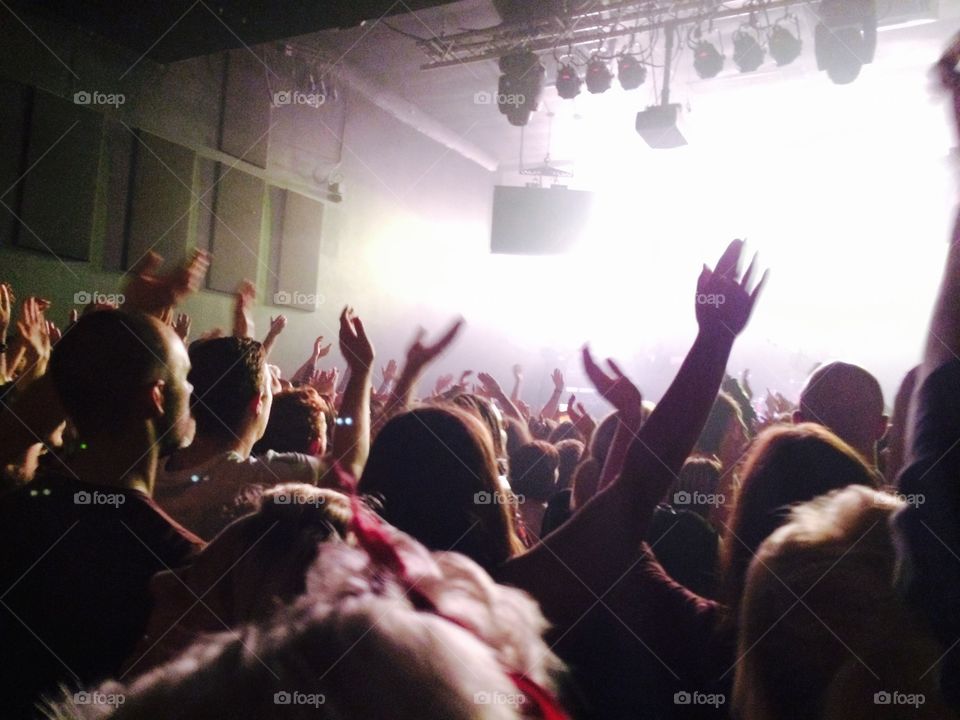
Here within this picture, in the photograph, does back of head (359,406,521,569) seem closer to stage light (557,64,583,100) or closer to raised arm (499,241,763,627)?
raised arm (499,241,763,627)

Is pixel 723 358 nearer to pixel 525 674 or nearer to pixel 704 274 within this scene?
pixel 704 274

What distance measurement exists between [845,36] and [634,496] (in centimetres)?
442

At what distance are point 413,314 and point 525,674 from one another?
23.6ft

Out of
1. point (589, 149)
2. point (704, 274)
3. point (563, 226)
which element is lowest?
point (704, 274)

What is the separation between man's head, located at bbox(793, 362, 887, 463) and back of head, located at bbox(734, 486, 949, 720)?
0.89 metres

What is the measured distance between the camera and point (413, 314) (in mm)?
7625

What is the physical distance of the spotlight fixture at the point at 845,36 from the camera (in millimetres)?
4047

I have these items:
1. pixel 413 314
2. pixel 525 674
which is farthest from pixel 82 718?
pixel 413 314

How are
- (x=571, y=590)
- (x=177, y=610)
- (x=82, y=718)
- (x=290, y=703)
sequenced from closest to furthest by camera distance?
1. (x=290, y=703)
2. (x=82, y=718)
3. (x=177, y=610)
4. (x=571, y=590)

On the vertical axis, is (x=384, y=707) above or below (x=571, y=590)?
above

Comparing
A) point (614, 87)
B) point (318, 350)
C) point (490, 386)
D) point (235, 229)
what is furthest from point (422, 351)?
point (614, 87)

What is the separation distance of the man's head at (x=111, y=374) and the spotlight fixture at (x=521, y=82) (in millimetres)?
4388

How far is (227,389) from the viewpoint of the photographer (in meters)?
1.43

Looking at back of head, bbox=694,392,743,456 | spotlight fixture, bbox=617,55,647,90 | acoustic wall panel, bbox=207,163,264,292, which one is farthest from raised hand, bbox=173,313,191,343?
spotlight fixture, bbox=617,55,647,90
